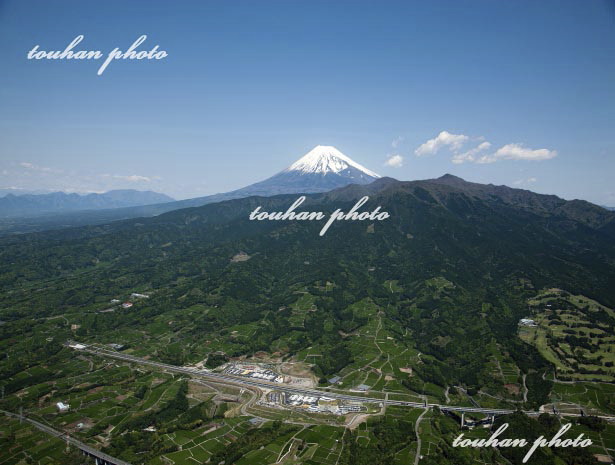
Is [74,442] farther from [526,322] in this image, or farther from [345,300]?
[526,322]

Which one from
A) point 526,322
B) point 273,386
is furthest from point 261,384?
point 526,322

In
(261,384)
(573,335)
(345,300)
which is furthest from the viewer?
(345,300)

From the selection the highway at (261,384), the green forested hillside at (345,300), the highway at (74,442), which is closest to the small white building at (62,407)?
the highway at (74,442)

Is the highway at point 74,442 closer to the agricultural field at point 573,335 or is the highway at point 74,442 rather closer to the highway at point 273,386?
the highway at point 273,386

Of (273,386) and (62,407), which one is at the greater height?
(62,407)

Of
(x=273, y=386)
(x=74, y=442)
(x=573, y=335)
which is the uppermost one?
(x=573, y=335)

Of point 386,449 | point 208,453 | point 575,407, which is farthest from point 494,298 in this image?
point 208,453

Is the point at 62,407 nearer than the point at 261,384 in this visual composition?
Yes

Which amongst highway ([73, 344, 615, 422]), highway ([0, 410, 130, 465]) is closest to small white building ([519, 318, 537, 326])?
highway ([73, 344, 615, 422])

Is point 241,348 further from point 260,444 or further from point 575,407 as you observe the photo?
point 575,407
